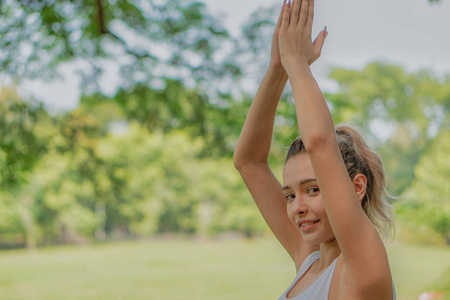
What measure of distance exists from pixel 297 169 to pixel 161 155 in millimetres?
22972

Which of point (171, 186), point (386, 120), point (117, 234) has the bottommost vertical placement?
point (117, 234)

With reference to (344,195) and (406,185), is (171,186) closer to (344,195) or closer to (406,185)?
(406,185)

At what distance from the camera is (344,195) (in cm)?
73

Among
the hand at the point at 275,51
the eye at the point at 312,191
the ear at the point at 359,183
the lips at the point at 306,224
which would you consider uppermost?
the hand at the point at 275,51

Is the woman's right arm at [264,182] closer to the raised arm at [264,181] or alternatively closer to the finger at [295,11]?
the raised arm at [264,181]

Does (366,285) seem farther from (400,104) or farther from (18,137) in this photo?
(400,104)

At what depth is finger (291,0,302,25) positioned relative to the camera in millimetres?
820

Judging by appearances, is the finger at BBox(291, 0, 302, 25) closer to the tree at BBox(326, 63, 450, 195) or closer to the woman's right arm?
the woman's right arm

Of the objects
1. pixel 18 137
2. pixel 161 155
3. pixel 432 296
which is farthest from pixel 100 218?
pixel 432 296

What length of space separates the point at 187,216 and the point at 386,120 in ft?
39.5

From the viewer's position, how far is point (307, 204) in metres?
0.85

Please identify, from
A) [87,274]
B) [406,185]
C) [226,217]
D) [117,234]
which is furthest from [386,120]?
[87,274]

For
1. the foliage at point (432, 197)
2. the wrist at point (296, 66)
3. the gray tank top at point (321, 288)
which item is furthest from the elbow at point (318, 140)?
the foliage at point (432, 197)

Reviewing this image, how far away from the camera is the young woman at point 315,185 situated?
2.42 feet
